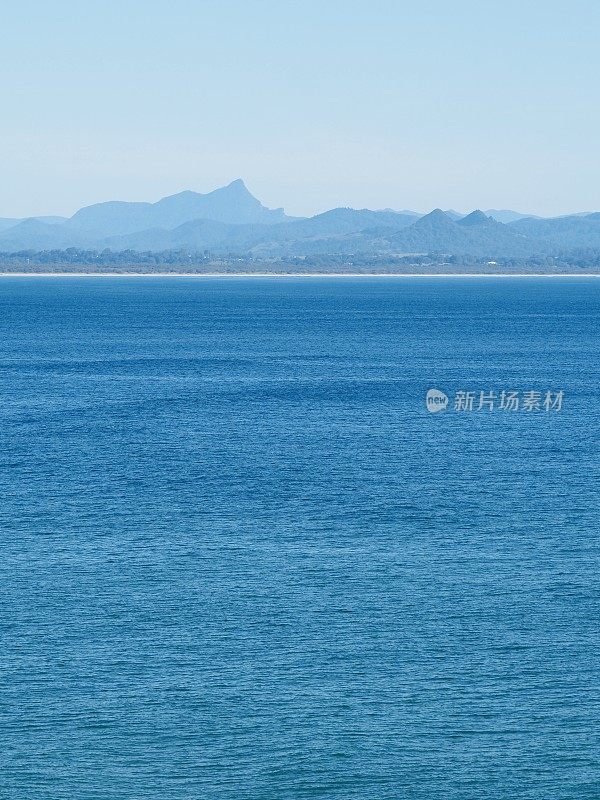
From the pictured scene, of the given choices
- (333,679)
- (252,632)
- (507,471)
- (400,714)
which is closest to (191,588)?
(252,632)

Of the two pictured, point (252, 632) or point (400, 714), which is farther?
point (252, 632)

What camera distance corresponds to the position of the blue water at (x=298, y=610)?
125 ft

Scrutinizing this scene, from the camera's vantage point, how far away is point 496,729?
40281mm

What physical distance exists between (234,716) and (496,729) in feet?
28.6

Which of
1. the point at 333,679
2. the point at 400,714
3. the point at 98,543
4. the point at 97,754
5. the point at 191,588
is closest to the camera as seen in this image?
the point at 97,754

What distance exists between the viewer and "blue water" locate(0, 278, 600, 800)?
125 ft

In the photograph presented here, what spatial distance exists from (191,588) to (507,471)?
31.9 m

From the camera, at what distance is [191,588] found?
173 feet

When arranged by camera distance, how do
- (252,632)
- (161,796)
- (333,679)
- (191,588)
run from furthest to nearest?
(191,588)
(252,632)
(333,679)
(161,796)

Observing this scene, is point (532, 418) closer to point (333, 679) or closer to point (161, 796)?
point (333, 679)

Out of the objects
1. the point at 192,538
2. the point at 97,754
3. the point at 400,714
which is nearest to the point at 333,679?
the point at 400,714

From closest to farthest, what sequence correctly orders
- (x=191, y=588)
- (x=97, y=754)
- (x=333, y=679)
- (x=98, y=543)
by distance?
(x=97, y=754) → (x=333, y=679) → (x=191, y=588) → (x=98, y=543)

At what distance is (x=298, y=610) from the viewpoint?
50.2 m

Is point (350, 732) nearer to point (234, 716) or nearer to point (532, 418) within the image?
point (234, 716)
